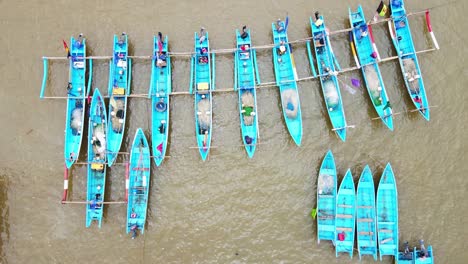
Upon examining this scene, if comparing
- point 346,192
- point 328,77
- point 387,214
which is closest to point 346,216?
point 346,192

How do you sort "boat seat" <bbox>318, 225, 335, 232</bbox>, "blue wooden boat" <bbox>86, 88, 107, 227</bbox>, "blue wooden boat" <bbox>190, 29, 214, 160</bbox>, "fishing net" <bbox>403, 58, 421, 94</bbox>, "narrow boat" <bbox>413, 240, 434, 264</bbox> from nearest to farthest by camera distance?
1. "narrow boat" <bbox>413, 240, 434, 264</bbox>
2. "blue wooden boat" <bbox>86, 88, 107, 227</bbox>
3. "boat seat" <bbox>318, 225, 335, 232</bbox>
4. "blue wooden boat" <bbox>190, 29, 214, 160</bbox>
5. "fishing net" <bbox>403, 58, 421, 94</bbox>

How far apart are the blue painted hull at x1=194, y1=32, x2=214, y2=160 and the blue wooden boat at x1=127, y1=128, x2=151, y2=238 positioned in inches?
108

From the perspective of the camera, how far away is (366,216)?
2048 centimetres

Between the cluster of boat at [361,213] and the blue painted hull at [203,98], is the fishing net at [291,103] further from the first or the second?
the blue painted hull at [203,98]

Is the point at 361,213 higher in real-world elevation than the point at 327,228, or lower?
higher

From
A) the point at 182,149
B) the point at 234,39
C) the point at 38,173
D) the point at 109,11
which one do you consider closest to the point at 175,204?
the point at 182,149

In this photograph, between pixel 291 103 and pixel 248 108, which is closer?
pixel 248 108

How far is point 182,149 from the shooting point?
20953 mm

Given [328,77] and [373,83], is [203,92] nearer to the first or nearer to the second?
[328,77]

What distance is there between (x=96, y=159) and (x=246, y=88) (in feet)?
27.1

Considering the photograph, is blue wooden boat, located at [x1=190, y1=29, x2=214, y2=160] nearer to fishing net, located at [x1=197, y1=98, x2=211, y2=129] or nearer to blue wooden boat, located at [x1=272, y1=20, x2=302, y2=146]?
fishing net, located at [x1=197, y1=98, x2=211, y2=129]

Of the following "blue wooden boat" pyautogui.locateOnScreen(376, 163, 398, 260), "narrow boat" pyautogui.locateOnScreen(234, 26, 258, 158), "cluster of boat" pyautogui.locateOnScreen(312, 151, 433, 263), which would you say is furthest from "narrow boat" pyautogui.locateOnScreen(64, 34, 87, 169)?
"blue wooden boat" pyautogui.locateOnScreen(376, 163, 398, 260)

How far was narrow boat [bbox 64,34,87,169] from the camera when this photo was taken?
66.5 feet

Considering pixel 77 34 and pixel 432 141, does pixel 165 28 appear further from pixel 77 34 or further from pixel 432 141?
pixel 432 141
